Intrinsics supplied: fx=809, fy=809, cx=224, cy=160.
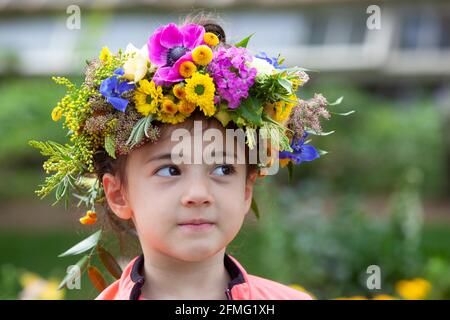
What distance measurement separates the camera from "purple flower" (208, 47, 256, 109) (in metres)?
2.57

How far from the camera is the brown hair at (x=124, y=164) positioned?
8.55ft

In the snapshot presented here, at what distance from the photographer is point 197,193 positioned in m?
2.48

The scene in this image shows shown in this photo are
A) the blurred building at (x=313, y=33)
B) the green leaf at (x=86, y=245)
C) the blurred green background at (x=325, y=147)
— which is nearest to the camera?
the green leaf at (x=86, y=245)

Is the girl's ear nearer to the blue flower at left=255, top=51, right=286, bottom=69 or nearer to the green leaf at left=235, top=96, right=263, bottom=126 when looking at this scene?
the green leaf at left=235, top=96, right=263, bottom=126

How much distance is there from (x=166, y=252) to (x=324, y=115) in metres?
0.71

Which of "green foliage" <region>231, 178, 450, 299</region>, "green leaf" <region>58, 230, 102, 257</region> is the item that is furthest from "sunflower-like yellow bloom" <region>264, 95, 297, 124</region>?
"green foliage" <region>231, 178, 450, 299</region>

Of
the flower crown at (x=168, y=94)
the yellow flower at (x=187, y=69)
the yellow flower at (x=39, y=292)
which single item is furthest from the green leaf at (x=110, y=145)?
the yellow flower at (x=39, y=292)

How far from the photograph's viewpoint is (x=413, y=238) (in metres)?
5.74

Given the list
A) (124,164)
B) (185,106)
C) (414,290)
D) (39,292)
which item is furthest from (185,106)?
(414,290)

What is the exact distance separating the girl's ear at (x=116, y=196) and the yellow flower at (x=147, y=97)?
1.01 feet

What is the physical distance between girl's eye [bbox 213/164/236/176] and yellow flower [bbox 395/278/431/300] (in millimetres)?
2687

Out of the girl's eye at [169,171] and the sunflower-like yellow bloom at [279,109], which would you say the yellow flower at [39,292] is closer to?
the girl's eye at [169,171]
